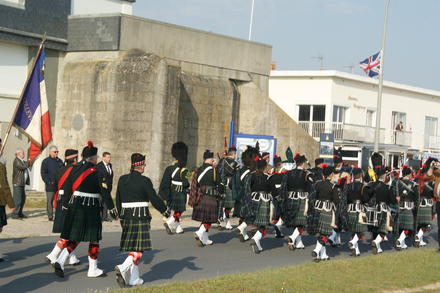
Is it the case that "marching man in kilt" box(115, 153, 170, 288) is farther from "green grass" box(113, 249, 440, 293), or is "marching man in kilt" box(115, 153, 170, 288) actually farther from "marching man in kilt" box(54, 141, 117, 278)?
"green grass" box(113, 249, 440, 293)

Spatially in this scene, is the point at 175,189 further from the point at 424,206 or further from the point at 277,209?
the point at 424,206

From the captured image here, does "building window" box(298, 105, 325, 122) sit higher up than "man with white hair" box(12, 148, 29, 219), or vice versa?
"building window" box(298, 105, 325, 122)

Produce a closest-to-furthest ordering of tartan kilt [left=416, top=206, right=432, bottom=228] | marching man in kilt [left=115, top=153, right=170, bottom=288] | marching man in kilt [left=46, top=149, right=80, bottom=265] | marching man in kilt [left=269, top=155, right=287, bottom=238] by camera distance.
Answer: marching man in kilt [left=115, top=153, right=170, bottom=288] < marching man in kilt [left=46, top=149, right=80, bottom=265] < marching man in kilt [left=269, top=155, right=287, bottom=238] < tartan kilt [left=416, top=206, right=432, bottom=228]

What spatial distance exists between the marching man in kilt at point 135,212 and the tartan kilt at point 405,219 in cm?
727

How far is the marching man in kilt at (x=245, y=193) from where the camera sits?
595 inches

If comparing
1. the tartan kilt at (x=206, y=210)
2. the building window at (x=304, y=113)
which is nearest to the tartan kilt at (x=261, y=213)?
the tartan kilt at (x=206, y=210)

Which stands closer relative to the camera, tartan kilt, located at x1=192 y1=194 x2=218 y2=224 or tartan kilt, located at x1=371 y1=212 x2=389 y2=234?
tartan kilt, located at x1=192 y1=194 x2=218 y2=224

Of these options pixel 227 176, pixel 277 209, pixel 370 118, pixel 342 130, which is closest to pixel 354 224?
pixel 277 209

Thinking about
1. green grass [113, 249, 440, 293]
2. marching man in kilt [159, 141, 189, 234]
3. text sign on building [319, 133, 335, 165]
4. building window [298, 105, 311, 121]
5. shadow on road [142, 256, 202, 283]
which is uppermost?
building window [298, 105, 311, 121]

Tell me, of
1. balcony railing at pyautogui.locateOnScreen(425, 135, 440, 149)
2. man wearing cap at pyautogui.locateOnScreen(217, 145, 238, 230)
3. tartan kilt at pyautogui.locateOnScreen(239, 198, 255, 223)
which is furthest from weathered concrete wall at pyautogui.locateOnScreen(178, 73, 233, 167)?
balcony railing at pyautogui.locateOnScreen(425, 135, 440, 149)

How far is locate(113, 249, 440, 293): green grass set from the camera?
32.6 feet

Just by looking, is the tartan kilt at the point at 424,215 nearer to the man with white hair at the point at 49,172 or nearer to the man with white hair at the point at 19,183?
the man with white hair at the point at 49,172

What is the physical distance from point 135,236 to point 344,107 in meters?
35.0

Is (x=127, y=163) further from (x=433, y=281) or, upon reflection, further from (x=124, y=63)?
(x=433, y=281)
